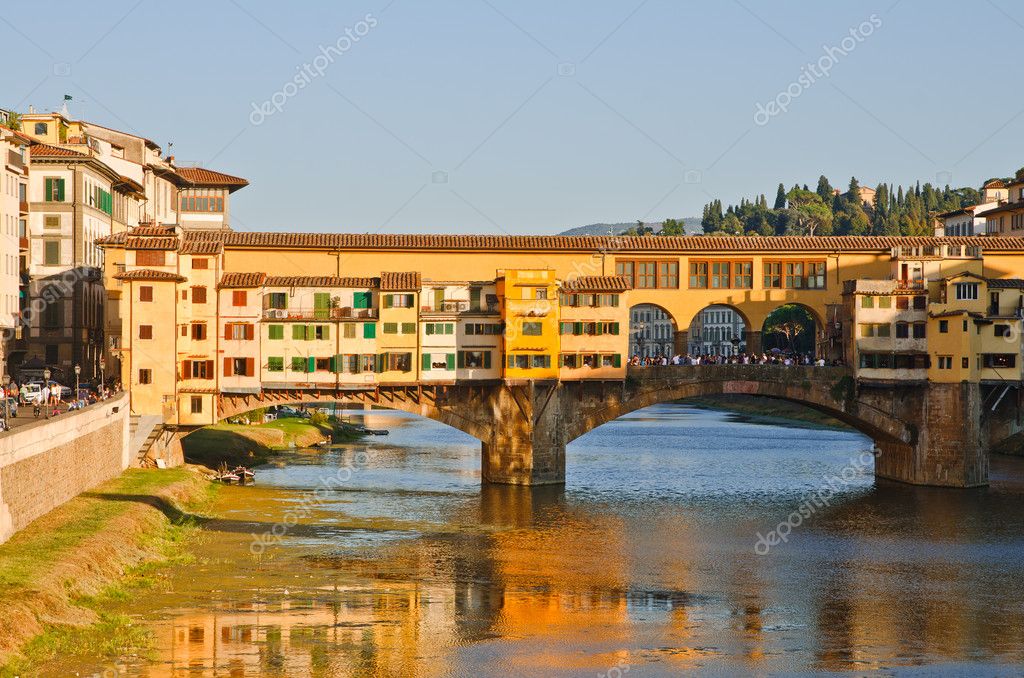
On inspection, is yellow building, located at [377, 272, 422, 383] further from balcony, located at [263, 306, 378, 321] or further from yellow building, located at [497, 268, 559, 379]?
yellow building, located at [497, 268, 559, 379]

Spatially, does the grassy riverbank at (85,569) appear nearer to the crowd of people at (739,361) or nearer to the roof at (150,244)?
the roof at (150,244)

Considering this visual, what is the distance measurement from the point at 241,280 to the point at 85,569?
117ft

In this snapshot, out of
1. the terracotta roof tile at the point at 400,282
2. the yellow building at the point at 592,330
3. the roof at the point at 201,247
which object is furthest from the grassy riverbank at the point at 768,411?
the roof at the point at 201,247

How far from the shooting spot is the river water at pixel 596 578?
46.7 meters

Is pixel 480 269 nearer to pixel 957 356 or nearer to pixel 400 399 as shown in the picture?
pixel 400 399

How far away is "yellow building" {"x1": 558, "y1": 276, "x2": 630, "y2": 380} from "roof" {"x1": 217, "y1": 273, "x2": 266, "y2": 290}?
18968mm

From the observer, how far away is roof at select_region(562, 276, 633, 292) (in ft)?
293

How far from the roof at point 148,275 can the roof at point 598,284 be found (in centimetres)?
2433

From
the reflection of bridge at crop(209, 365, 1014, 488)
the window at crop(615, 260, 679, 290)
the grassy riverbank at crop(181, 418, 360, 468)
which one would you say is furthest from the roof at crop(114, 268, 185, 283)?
the window at crop(615, 260, 679, 290)

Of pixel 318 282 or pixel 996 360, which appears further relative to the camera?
pixel 996 360

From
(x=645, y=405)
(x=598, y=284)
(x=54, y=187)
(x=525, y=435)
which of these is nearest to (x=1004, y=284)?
(x=645, y=405)

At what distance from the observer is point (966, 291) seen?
8888 centimetres

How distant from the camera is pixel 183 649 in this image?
150 ft

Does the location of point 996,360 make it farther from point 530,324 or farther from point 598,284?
point 530,324
